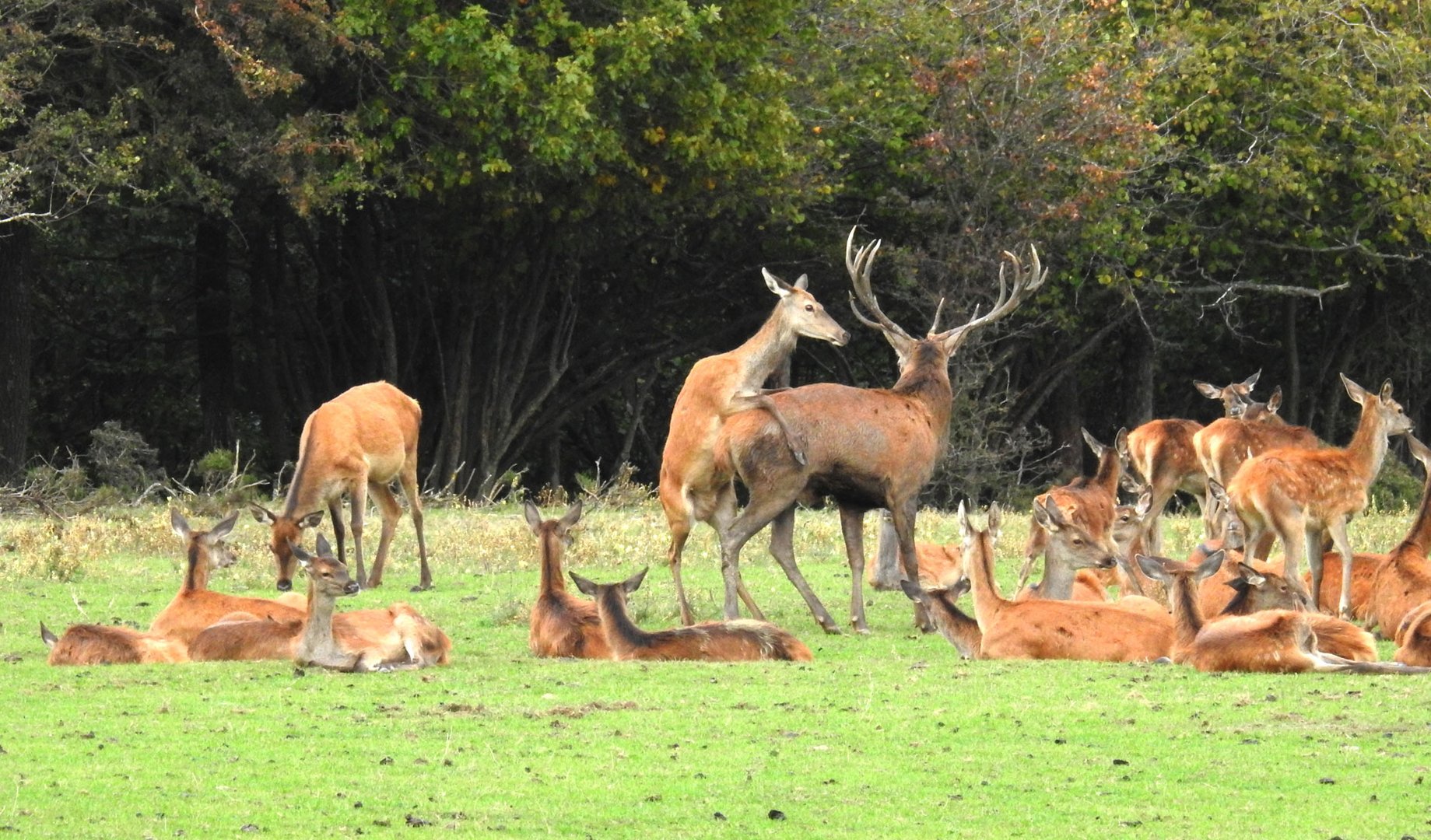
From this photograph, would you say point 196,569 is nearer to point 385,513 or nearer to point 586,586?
point 586,586

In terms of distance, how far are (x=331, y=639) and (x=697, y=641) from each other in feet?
5.90

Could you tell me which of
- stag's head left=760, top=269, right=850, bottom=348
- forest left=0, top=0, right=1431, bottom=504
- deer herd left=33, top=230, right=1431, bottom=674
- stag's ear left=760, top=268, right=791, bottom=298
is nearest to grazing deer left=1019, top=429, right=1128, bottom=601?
deer herd left=33, top=230, right=1431, bottom=674

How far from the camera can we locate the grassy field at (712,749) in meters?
7.14

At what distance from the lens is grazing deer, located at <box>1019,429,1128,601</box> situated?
1290 cm

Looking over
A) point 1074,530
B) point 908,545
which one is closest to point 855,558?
point 908,545

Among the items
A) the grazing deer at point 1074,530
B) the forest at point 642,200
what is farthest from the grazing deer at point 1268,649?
the forest at point 642,200

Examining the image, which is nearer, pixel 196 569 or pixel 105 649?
pixel 105 649

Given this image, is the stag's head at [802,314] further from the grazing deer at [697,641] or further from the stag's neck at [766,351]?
the grazing deer at [697,641]

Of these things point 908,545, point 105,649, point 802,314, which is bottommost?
point 105,649

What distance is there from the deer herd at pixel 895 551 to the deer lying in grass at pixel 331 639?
→ 0.01m

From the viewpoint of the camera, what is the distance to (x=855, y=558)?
43.7ft

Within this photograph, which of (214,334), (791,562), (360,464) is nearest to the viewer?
(791,562)

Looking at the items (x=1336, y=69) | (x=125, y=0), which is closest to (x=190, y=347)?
(x=125, y=0)

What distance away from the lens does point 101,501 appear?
2088cm
